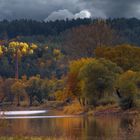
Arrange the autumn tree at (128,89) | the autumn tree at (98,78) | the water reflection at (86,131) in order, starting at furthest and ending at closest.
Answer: the autumn tree at (98,78) < the autumn tree at (128,89) < the water reflection at (86,131)

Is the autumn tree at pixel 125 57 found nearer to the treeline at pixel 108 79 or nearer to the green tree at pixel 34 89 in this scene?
the treeline at pixel 108 79

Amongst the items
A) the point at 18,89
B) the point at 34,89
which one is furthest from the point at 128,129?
the point at 18,89

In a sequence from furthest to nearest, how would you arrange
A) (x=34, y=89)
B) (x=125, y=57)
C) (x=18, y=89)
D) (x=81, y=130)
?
1. (x=18, y=89)
2. (x=34, y=89)
3. (x=125, y=57)
4. (x=81, y=130)

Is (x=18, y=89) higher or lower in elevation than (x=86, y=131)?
lower

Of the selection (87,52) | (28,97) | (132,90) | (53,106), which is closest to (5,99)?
(28,97)

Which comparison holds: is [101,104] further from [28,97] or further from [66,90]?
[28,97]

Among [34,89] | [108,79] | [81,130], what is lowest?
[34,89]

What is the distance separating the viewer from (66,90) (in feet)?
293

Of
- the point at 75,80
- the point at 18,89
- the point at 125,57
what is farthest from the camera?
the point at 18,89

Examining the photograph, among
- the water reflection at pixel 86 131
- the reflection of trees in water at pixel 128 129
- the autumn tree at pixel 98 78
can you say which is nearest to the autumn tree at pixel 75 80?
the autumn tree at pixel 98 78

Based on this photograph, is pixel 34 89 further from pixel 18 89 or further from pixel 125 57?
pixel 125 57

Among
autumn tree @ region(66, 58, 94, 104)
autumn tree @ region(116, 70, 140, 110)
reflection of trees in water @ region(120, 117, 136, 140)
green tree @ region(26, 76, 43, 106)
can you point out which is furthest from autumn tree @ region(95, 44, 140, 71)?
green tree @ region(26, 76, 43, 106)

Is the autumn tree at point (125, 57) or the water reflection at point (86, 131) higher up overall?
the autumn tree at point (125, 57)

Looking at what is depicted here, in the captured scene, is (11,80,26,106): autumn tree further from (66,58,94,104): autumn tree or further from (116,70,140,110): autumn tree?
(116,70,140,110): autumn tree
